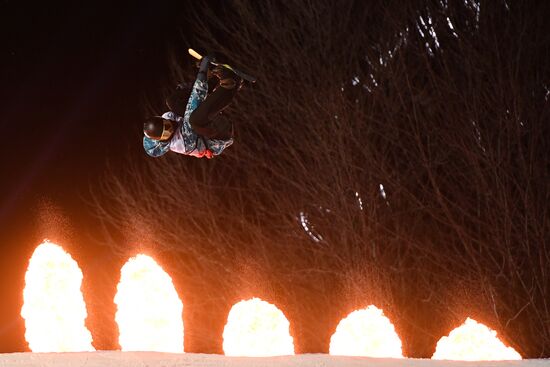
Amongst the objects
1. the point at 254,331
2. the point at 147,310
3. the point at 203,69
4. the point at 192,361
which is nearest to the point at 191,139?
the point at 203,69

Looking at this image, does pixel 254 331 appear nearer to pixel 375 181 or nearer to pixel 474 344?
pixel 474 344

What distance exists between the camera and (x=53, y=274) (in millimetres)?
15031

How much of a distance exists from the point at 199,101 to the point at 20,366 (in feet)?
9.80

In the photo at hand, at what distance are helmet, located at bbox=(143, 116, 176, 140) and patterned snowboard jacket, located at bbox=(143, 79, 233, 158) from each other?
4 centimetres

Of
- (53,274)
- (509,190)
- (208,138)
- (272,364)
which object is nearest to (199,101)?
(208,138)

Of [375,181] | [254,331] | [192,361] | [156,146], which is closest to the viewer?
[156,146]

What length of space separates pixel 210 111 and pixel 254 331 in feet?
22.5

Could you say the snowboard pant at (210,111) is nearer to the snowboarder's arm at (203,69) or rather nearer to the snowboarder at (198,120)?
the snowboarder at (198,120)

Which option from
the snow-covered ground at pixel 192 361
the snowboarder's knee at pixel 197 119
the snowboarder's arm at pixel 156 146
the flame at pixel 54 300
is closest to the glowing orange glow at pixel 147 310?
the flame at pixel 54 300

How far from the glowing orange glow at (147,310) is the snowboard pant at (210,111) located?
775cm

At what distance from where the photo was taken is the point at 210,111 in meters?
6.91

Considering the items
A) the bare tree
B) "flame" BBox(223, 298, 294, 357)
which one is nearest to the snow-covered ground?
"flame" BBox(223, 298, 294, 357)

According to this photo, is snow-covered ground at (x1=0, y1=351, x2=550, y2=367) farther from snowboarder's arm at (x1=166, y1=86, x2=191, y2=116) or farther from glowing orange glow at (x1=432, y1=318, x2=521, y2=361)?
glowing orange glow at (x1=432, y1=318, x2=521, y2=361)

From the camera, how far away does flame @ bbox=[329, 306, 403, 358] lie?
1301 cm
